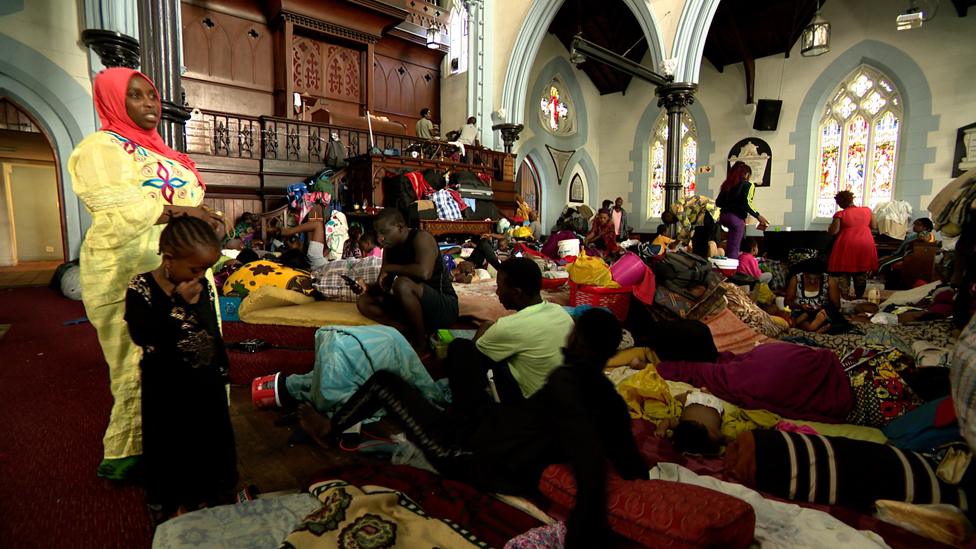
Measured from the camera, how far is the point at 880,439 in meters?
2.56

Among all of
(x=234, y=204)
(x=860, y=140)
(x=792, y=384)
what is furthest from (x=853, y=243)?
(x=234, y=204)

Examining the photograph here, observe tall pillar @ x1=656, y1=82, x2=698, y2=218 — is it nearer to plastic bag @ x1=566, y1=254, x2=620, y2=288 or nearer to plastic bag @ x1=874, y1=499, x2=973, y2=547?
plastic bag @ x1=566, y1=254, x2=620, y2=288

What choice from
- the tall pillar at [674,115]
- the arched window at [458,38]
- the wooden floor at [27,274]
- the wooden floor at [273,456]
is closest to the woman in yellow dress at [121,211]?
the wooden floor at [273,456]

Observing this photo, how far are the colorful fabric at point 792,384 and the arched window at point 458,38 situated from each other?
1067 cm

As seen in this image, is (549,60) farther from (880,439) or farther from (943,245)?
(880,439)

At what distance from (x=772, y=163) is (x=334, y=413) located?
12933mm

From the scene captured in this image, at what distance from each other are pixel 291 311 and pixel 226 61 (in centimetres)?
854

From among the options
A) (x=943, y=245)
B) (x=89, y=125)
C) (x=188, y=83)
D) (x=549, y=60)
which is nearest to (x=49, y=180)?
(x=188, y=83)

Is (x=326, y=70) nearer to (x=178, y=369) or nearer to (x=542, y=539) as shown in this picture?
(x=178, y=369)

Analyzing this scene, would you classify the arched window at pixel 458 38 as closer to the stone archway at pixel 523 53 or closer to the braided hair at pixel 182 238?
the stone archway at pixel 523 53

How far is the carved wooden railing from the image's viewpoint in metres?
7.66

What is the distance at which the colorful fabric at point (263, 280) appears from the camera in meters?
3.99

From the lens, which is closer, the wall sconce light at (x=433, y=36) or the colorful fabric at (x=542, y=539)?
the colorful fabric at (x=542, y=539)

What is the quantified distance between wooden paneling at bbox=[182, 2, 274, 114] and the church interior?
46 mm
